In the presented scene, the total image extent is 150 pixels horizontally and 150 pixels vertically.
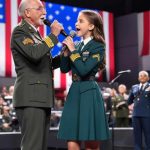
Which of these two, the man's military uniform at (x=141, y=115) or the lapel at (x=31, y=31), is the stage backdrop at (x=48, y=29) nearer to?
the man's military uniform at (x=141, y=115)

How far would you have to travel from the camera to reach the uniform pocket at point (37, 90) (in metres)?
2.34

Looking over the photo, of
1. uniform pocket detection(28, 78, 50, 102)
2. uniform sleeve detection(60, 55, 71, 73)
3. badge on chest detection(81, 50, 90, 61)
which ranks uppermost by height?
badge on chest detection(81, 50, 90, 61)

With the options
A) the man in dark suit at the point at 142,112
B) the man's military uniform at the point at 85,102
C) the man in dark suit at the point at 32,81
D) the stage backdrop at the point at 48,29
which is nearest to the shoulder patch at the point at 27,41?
the man in dark suit at the point at 32,81

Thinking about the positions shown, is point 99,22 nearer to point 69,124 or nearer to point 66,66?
point 66,66

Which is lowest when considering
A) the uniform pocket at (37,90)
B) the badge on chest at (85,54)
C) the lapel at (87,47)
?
the uniform pocket at (37,90)

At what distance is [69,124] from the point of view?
8.11 feet

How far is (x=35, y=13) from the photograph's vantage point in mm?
2439

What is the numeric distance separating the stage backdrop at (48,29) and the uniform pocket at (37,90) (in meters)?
7.69

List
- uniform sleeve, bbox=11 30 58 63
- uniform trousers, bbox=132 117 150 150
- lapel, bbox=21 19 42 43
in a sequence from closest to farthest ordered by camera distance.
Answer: uniform sleeve, bbox=11 30 58 63, lapel, bbox=21 19 42 43, uniform trousers, bbox=132 117 150 150

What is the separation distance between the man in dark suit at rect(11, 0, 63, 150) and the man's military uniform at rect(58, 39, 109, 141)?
0.14 metres

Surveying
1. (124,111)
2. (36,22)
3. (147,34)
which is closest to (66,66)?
(36,22)

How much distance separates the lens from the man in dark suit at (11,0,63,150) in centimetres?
233

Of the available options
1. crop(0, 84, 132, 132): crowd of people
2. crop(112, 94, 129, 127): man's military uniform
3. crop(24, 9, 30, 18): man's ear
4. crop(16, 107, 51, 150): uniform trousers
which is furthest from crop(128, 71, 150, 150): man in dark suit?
crop(24, 9, 30, 18): man's ear

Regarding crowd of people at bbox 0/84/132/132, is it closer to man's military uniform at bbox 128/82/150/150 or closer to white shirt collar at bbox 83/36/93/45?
man's military uniform at bbox 128/82/150/150
